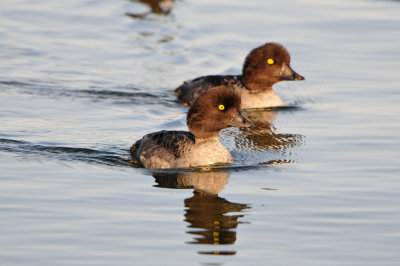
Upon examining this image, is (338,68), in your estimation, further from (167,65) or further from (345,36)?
(167,65)

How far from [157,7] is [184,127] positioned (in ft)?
37.0

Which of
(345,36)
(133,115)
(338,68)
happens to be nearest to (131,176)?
(133,115)

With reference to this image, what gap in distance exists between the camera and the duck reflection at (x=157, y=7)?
24.1 meters

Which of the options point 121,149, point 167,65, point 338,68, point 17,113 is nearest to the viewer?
point 121,149

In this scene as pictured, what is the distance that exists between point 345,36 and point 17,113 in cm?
928

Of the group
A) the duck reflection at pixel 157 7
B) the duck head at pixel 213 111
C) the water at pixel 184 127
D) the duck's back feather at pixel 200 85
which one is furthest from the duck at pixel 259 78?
the duck reflection at pixel 157 7

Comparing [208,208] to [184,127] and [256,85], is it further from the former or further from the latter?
[256,85]

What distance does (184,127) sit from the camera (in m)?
14.5

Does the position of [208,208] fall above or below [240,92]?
below

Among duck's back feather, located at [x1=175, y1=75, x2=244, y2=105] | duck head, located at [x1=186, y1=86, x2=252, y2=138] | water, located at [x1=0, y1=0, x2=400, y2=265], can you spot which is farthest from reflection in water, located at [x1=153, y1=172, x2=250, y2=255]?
duck's back feather, located at [x1=175, y1=75, x2=244, y2=105]

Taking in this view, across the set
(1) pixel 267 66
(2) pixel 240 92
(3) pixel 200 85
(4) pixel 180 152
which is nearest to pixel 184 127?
(3) pixel 200 85

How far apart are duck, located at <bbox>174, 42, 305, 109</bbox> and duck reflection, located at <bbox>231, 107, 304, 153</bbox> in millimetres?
941

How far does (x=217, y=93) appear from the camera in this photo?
11.5m

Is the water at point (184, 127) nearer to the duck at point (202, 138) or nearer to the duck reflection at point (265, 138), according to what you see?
the duck reflection at point (265, 138)
